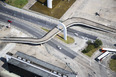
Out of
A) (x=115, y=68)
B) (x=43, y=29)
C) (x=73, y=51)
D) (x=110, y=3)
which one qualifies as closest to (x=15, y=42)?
(x=43, y=29)

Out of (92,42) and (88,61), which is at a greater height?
(92,42)

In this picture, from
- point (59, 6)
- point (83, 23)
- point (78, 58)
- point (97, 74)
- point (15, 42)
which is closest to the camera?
point (97, 74)

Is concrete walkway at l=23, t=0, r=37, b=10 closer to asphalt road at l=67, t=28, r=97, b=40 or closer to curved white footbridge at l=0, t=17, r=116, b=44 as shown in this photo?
curved white footbridge at l=0, t=17, r=116, b=44

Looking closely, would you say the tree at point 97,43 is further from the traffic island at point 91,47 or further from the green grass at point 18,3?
the green grass at point 18,3

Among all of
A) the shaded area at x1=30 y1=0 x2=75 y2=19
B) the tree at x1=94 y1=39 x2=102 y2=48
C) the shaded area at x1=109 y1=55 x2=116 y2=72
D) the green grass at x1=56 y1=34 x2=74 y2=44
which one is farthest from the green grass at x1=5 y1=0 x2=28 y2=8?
the shaded area at x1=109 y1=55 x2=116 y2=72

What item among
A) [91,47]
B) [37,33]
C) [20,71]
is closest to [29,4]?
[37,33]

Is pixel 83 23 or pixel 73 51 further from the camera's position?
pixel 83 23

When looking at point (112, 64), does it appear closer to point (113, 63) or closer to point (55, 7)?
point (113, 63)

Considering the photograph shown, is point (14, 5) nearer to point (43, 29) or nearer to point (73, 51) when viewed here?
point (43, 29)

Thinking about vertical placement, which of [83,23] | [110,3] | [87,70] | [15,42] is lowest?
[15,42]
